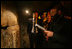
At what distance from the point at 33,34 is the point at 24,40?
0.44m

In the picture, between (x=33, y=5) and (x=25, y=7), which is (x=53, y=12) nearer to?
(x=33, y=5)

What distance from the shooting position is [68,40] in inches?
63.0

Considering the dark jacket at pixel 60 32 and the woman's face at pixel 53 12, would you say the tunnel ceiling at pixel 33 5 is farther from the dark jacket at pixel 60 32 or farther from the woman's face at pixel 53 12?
the dark jacket at pixel 60 32

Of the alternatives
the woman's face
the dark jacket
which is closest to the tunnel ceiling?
the woman's face

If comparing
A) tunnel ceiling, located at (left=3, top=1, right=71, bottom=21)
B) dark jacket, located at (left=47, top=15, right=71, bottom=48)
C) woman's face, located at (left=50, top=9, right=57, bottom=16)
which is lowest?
dark jacket, located at (left=47, top=15, right=71, bottom=48)

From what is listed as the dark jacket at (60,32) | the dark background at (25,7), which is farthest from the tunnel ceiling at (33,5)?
the dark jacket at (60,32)

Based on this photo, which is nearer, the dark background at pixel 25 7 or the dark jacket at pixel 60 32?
the dark jacket at pixel 60 32

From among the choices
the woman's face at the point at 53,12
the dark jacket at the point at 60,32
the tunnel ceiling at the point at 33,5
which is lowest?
the dark jacket at the point at 60,32

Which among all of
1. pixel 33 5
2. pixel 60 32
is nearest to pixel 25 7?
pixel 33 5

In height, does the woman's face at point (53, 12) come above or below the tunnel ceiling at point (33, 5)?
below

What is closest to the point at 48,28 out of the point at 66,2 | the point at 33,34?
the point at 33,34

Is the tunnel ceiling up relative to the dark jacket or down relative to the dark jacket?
up

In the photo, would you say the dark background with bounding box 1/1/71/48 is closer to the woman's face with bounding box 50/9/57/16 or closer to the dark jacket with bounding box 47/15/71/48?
the woman's face with bounding box 50/9/57/16

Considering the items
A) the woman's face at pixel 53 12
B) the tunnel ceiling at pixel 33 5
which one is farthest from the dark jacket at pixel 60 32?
the tunnel ceiling at pixel 33 5
